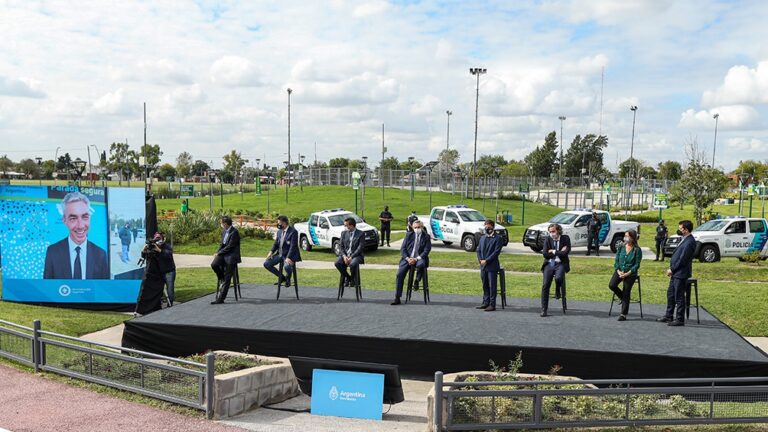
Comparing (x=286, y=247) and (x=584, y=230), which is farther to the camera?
(x=584, y=230)

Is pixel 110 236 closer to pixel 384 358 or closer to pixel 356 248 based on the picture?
pixel 356 248

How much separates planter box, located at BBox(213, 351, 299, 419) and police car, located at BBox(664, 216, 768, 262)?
59.9 ft

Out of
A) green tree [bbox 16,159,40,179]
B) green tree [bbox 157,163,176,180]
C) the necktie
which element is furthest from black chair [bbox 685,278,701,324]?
green tree [bbox 157,163,176,180]

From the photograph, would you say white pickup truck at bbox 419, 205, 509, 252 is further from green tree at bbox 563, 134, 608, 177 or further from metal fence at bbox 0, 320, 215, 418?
green tree at bbox 563, 134, 608, 177

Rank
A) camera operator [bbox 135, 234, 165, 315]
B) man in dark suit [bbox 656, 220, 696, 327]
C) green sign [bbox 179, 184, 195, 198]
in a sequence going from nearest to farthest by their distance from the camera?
man in dark suit [bbox 656, 220, 696, 327] < camera operator [bbox 135, 234, 165, 315] < green sign [bbox 179, 184, 195, 198]

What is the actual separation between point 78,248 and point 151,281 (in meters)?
2.71

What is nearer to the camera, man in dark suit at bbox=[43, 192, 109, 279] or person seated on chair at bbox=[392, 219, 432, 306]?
person seated on chair at bbox=[392, 219, 432, 306]

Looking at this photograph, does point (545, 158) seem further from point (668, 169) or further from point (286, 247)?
point (286, 247)

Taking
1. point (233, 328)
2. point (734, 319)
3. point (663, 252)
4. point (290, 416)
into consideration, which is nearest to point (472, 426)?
point (290, 416)

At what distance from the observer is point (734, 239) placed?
2288 cm

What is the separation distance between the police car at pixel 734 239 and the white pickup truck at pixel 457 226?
7.46 m

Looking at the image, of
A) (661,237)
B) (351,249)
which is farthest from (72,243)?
(661,237)

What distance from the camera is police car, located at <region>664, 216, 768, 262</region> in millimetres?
22812

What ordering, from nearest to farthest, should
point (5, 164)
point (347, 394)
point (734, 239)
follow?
point (347, 394)
point (734, 239)
point (5, 164)
